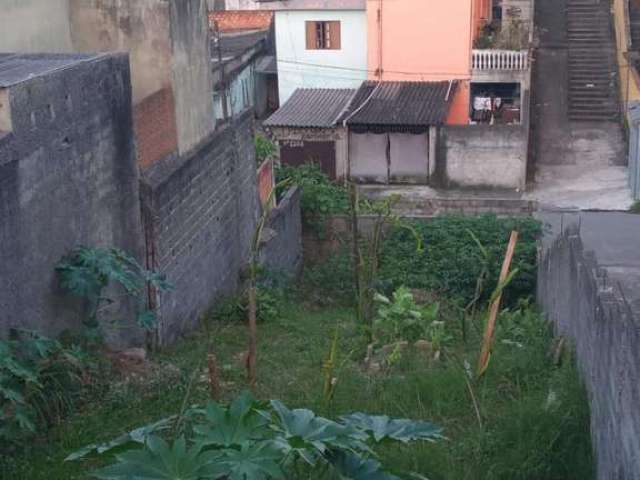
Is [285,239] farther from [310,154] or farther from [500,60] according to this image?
[500,60]

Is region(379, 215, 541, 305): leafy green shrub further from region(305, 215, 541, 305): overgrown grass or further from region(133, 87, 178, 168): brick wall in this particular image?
region(133, 87, 178, 168): brick wall

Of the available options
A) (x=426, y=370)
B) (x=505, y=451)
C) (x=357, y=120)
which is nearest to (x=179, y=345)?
(x=426, y=370)

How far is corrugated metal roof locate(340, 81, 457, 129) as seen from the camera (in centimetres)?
2458

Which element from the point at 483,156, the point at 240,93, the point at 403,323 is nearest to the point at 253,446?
the point at 403,323

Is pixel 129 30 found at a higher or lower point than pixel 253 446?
higher

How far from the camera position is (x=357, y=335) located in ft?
39.9

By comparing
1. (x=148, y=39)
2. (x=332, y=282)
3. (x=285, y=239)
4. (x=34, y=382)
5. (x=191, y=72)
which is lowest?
(x=332, y=282)

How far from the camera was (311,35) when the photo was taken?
27344mm

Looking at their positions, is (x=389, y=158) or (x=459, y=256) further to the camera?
Answer: (x=389, y=158)

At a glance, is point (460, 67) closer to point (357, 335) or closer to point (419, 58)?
point (419, 58)

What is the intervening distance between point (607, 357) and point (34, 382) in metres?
4.12

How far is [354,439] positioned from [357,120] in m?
20.4

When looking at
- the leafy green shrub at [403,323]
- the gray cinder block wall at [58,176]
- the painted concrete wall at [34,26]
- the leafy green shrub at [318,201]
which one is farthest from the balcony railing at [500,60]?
the gray cinder block wall at [58,176]

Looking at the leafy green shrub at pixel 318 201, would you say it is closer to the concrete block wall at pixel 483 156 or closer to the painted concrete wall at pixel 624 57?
the concrete block wall at pixel 483 156
